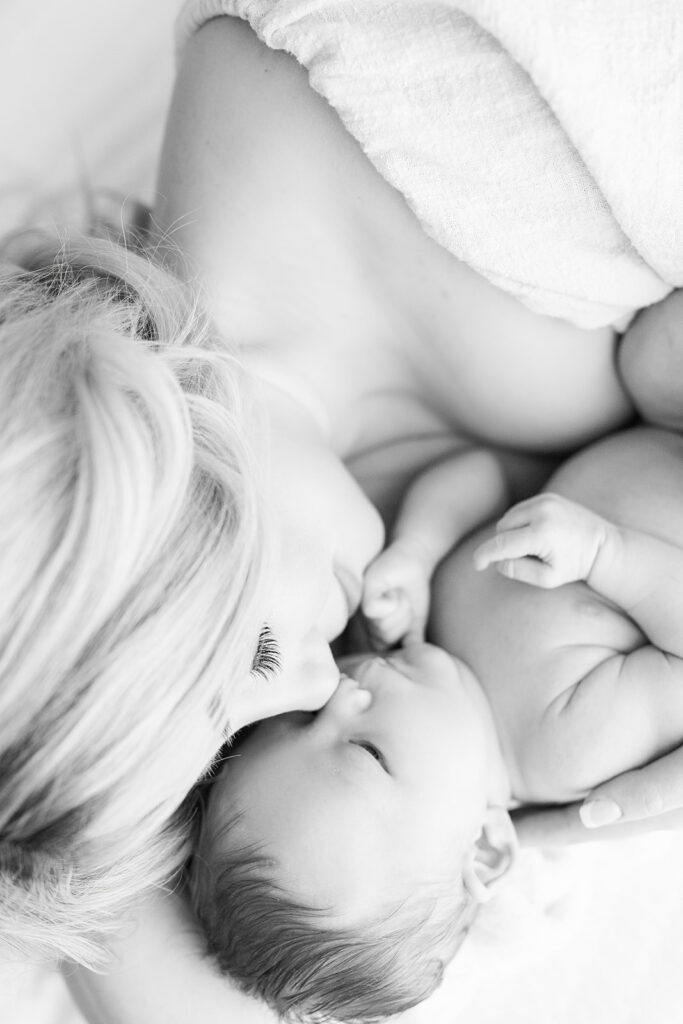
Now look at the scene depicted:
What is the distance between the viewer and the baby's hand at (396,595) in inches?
43.2

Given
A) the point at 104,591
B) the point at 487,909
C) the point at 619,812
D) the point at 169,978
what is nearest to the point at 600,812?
the point at 619,812

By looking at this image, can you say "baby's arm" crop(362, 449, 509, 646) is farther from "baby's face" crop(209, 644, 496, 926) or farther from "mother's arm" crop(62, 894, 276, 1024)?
"mother's arm" crop(62, 894, 276, 1024)

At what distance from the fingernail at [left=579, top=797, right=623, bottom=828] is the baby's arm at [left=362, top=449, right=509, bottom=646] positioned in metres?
0.28

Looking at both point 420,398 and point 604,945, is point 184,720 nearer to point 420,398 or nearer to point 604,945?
point 420,398

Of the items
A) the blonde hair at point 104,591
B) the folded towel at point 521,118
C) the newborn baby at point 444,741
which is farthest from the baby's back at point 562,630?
the blonde hair at point 104,591

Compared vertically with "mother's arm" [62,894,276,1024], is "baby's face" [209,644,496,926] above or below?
above

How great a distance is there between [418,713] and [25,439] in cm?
51

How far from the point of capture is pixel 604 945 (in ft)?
4.27

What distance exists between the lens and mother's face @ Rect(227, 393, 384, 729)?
88 centimetres

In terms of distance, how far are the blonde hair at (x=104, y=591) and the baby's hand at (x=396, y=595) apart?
31 cm

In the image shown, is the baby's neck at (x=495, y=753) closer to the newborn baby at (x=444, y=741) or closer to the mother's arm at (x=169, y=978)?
the newborn baby at (x=444, y=741)

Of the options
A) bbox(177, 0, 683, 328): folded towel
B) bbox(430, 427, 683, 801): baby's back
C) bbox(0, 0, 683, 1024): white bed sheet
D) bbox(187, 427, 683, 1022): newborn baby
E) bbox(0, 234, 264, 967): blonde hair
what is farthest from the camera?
bbox(0, 0, 683, 1024): white bed sheet

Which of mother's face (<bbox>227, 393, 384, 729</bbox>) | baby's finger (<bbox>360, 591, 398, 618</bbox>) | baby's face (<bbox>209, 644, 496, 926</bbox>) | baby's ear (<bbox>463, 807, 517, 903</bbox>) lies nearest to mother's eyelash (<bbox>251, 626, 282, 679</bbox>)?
mother's face (<bbox>227, 393, 384, 729</bbox>)

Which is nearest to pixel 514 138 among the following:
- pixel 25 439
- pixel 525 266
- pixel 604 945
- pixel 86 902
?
pixel 525 266
